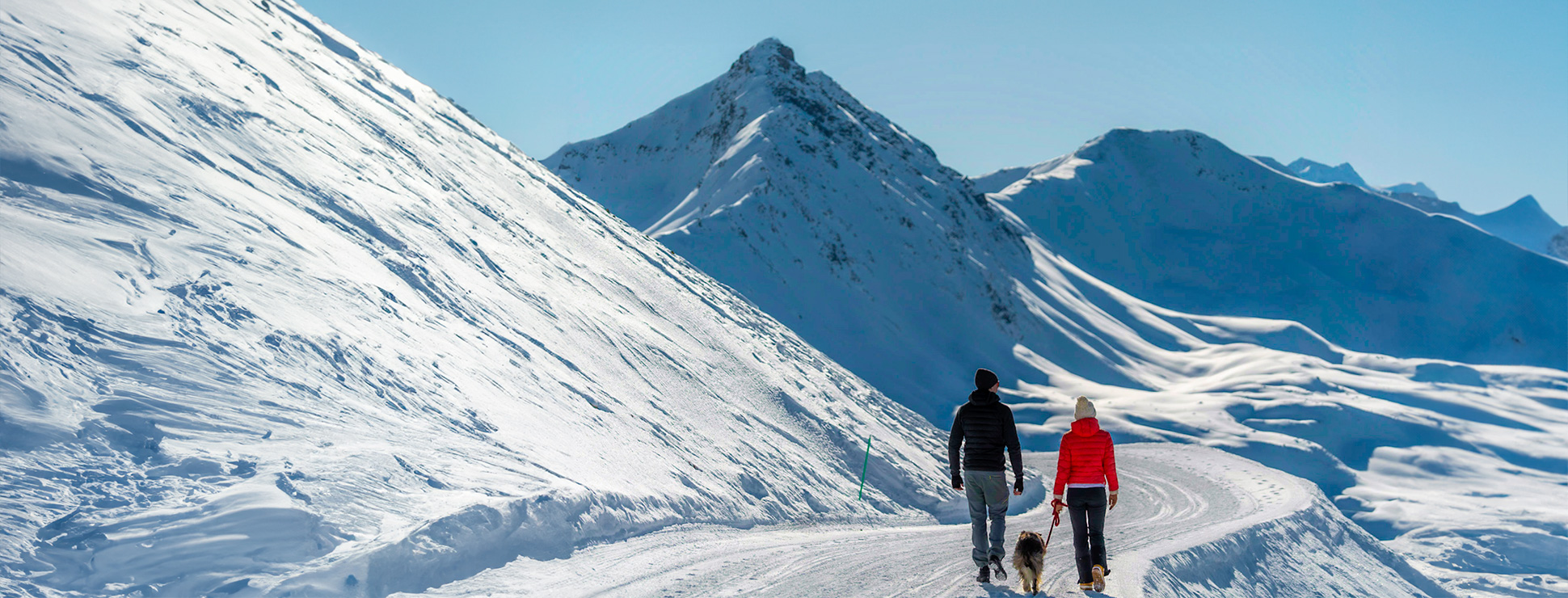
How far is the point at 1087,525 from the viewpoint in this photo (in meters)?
8.24

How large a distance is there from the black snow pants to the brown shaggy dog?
0.36m

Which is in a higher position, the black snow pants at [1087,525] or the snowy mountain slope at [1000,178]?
the snowy mountain slope at [1000,178]

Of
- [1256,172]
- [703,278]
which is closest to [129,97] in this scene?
[703,278]

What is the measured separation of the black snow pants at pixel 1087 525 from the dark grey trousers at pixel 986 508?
62cm

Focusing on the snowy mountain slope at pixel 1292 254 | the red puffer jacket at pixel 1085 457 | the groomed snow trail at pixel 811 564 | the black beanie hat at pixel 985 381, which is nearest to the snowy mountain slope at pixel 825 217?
the groomed snow trail at pixel 811 564

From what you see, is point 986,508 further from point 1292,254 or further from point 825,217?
point 1292,254

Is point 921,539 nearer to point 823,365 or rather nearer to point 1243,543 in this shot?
point 1243,543

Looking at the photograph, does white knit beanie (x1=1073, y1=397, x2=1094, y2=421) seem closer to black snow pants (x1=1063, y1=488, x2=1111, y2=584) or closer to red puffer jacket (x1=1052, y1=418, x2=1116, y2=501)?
red puffer jacket (x1=1052, y1=418, x2=1116, y2=501)

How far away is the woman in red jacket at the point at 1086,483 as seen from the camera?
25.7 ft

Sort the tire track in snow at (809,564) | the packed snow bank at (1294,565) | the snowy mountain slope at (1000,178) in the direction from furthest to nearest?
the snowy mountain slope at (1000,178) → the packed snow bank at (1294,565) → the tire track in snow at (809,564)

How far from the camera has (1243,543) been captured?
13.4 metres

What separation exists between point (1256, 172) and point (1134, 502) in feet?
413

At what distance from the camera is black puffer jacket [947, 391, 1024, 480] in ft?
26.0

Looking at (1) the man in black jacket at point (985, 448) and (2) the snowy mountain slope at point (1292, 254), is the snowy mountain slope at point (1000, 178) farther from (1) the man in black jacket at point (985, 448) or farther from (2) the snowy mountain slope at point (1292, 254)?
(1) the man in black jacket at point (985, 448)
